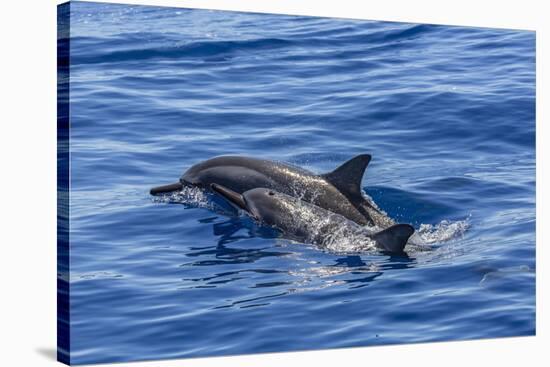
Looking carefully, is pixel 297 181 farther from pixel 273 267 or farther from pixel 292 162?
pixel 273 267

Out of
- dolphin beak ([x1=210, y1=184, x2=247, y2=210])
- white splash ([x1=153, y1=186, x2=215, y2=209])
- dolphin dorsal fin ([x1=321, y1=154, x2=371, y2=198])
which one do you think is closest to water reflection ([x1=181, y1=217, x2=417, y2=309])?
dolphin beak ([x1=210, y1=184, x2=247, y2=210])

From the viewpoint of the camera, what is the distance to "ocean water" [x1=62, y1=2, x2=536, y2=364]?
42.6 ft

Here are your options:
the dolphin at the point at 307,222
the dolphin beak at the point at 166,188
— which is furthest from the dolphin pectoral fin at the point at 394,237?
the dolphin beak at the point at 166,188

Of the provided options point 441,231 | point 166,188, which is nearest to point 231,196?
point 166,188

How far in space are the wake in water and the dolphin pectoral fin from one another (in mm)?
163

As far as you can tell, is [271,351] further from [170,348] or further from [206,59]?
[206,59]

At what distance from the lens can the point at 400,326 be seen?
13.8 metres

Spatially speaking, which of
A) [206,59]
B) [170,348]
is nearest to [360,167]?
[206,59]

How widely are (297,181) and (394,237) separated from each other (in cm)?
236

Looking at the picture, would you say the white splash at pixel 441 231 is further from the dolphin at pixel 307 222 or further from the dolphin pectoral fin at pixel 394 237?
the dolphin pectoral fin at pixel 394 237

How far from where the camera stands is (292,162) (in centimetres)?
1650

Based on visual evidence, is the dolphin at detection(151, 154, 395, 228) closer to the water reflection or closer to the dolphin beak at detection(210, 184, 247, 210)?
the dolphin beak at detection(210, 184, 247, 210)

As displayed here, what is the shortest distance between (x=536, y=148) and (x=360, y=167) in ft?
9.72

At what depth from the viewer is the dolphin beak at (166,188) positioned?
618 inches
